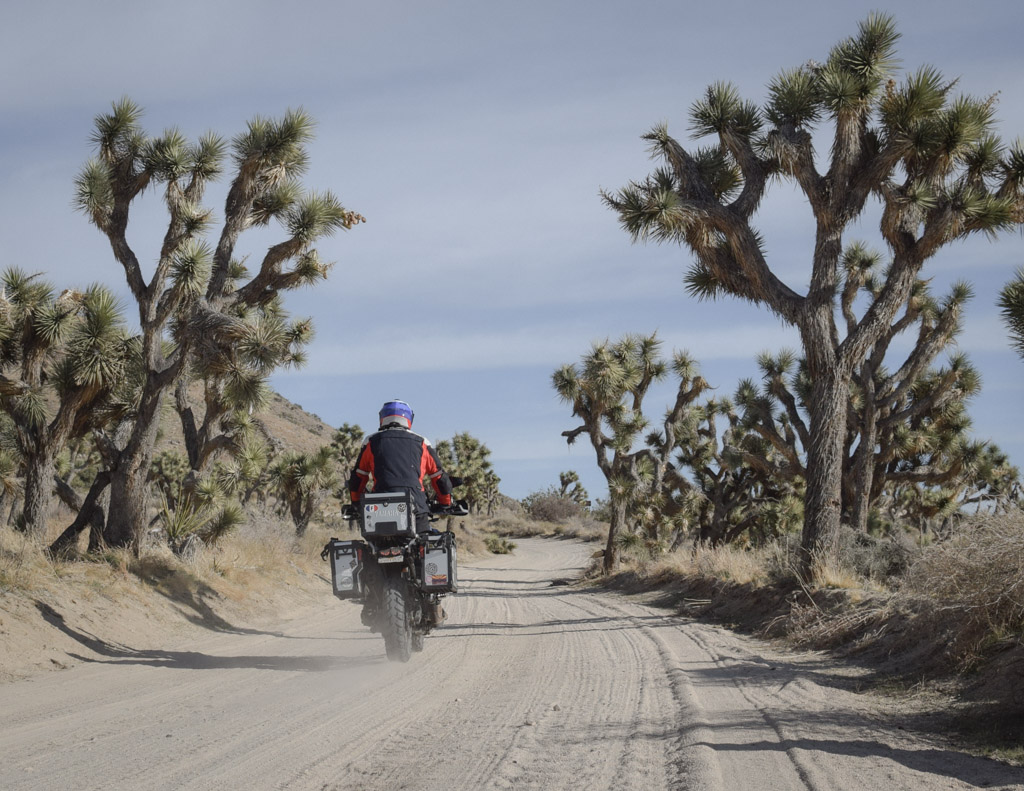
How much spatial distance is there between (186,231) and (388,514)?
7390 millimetres

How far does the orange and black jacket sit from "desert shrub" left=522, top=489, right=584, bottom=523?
6122 centimetres

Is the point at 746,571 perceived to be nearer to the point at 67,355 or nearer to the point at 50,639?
the point at 50,639

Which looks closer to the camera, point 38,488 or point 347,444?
point 38,488

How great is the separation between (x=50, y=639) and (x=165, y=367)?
5.39 m

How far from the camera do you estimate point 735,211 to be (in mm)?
11797

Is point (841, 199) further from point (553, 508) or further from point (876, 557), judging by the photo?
point (553, 508)

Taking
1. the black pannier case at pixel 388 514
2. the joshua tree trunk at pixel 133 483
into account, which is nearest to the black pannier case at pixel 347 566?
the black pannier case at pixel 388 514

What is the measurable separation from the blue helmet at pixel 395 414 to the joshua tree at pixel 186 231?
208 inches

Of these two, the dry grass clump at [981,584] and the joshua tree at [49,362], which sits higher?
the joshua tree at [49,362]

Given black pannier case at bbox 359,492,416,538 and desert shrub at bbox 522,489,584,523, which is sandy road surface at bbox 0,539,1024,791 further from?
desert shrub at bbox 522,489,584,523

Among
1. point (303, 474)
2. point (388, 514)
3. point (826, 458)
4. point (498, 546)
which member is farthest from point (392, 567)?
point (498, 546)

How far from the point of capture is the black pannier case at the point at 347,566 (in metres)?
6.97

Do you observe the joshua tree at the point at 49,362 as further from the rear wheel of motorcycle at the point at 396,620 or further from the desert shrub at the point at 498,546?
the desert shrub at the point at 498,546

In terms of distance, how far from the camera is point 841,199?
11.3 metres
